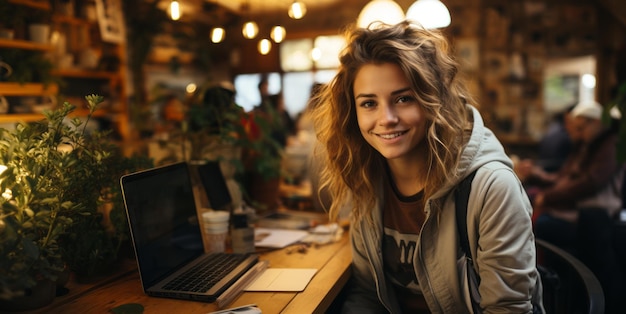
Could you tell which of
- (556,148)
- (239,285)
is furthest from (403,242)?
(556,148)

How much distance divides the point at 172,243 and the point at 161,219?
97 millimetres

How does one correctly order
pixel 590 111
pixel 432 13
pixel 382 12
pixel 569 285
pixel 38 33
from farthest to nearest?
pixel 38 33, pixel 590 111, pixel 382 12, pixel 432 13, pixel 569 285

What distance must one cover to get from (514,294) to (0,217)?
4.12 feet

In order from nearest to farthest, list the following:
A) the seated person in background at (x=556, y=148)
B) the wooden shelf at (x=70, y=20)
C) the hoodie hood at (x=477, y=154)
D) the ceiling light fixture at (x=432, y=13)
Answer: the hoodie hood at (x=477, y=154) → the ceiling light fixture at (x=432, y=13) → the wooden shelf at (x=70, y=20) → the seated person in background at (x=556, y=148)

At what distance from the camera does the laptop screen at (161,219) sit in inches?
52.9

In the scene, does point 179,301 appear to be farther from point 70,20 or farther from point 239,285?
point 70,20

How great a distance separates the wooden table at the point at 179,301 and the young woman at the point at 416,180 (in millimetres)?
179

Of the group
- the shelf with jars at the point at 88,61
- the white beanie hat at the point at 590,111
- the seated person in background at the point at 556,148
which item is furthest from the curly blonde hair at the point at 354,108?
the seated person in background at the point at 556,148

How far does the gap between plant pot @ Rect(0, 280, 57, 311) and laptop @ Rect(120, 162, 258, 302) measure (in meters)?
0.22

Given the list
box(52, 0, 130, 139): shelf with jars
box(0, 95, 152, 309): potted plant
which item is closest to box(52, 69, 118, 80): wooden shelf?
box(52, 0, 130, 139): shelf with jars

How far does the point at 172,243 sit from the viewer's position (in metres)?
1.51

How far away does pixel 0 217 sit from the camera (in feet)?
3.54

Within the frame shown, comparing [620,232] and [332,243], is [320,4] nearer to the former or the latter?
[620,232]

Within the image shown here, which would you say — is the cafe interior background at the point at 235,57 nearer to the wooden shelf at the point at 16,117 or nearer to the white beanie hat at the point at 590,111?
the wooden shelf at the point at 16,117
